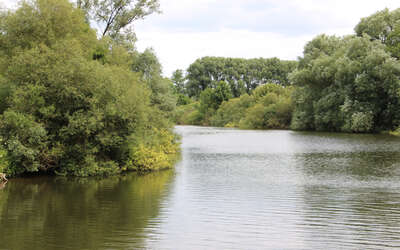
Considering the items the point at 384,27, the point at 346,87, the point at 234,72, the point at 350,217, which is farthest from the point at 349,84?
the point at 234,72

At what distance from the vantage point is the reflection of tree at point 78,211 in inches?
344

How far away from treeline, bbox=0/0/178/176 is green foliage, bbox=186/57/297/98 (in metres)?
96.0

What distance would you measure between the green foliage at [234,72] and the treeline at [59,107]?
95966 millimetres

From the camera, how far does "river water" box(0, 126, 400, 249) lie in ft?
28.4

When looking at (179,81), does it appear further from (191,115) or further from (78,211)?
(78,211)

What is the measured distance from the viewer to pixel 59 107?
17.8m

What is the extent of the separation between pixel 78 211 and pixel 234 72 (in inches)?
4197

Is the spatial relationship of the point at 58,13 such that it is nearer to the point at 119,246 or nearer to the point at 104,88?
the point at 104,88

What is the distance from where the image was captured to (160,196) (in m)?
13.7

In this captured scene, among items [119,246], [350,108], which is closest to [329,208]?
[119,246]

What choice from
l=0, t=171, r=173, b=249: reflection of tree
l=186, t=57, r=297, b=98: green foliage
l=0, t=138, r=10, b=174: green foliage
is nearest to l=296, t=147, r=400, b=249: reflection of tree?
l=0, t=171, r=173, b=249: reflection of tree

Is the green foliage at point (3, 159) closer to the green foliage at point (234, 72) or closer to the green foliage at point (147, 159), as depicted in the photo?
the green foliage at point (147, 159)

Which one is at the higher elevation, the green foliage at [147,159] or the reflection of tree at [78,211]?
the green foliage at [147,159]

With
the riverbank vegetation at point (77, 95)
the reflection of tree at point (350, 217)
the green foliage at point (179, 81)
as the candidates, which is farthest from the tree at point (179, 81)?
the reflection of tree at point (350, 217)
